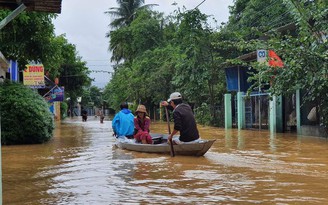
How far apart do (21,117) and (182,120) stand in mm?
7173

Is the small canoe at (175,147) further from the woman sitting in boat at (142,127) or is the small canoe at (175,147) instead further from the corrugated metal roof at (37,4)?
the corrugated metal roof at (37,4)

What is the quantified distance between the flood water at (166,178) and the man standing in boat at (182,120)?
51 centimetres

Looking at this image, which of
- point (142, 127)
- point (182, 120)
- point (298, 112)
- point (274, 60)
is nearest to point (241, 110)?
point (298, 112)

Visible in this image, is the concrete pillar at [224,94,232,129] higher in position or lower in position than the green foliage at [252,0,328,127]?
lower

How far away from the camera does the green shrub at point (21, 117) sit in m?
14.5

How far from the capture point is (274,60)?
14.3 metres

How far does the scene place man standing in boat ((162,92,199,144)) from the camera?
9805 mm

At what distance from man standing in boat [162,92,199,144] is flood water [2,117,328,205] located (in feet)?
1.67

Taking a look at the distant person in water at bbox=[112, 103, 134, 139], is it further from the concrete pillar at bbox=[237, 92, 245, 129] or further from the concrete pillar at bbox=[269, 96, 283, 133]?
the concrete pillar at bbox=[237, 92, 245, 129]

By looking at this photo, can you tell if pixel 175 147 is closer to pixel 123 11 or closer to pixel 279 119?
pixel 279 119

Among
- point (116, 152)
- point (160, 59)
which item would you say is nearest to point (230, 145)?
point (116, 152)

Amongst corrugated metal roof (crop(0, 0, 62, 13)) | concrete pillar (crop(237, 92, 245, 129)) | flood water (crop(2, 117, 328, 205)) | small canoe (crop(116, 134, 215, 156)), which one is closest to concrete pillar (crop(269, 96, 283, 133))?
concrete pillar (crop(237, 92, 245, 129))

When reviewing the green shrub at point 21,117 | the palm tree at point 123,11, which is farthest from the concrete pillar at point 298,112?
the palm tree at point 123,11

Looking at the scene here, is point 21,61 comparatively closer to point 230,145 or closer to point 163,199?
point 230,145
